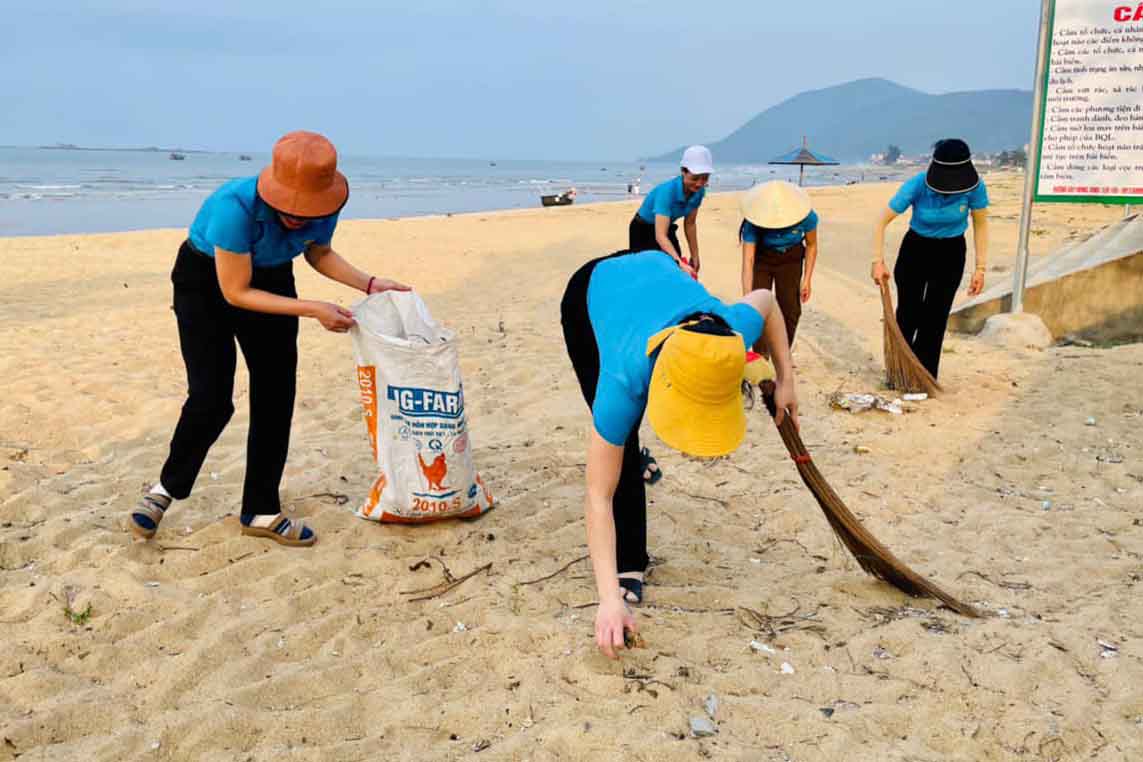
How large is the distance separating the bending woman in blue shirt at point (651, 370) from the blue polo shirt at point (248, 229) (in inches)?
36.7

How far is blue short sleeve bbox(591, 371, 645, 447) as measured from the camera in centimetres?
200

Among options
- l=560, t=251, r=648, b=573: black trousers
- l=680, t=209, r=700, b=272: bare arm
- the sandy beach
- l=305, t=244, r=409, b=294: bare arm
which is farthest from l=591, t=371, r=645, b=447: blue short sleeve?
l=680, t=209, r=700, b=272: bare arm

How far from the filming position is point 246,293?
2654mm

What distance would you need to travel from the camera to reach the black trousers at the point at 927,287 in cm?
489

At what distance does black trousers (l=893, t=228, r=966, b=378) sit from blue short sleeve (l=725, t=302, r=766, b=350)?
3.24 meters

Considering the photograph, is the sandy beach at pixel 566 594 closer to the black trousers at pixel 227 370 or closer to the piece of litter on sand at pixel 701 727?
the piece of litter on sand at pixel 701 727

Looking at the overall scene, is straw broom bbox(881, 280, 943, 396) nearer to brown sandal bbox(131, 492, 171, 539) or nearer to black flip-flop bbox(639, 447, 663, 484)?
black flip-flop bbox(639, 447, 663, 484)

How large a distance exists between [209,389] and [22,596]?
85cm

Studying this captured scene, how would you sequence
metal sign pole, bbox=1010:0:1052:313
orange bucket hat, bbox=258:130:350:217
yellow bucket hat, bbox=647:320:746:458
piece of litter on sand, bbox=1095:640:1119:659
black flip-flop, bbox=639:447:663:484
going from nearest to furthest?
yellow bucket hat, bbox=647:320:746:458 → piece of litter on sand, bbox=1095:640:1119:659 → orange bucket hat, bbox=258:130:350:217 → black flip-flop, bbox=639:447:663:484 → metal sign pole, bbox=1010:0:1052:313

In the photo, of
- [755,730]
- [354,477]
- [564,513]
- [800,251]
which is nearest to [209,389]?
[354,477]

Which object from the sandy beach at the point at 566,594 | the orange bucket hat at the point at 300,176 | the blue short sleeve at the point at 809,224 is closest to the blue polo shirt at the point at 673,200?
the blue short sleeve at the point at 809,224

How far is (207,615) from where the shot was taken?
2.68 metres

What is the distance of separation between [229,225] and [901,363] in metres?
3.85

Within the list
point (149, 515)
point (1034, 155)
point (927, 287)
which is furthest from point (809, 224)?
point (149, 515)
